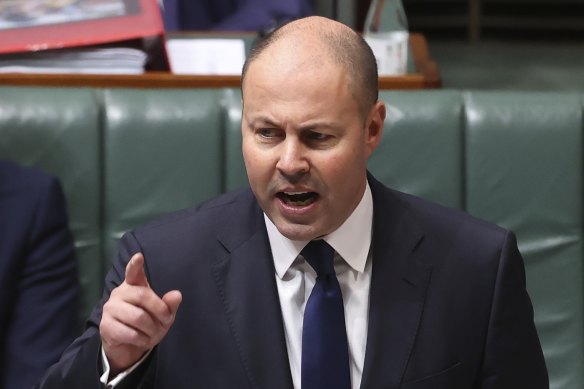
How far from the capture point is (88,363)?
1493 millimetres

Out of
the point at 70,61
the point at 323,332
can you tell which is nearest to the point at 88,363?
the point at 323,332

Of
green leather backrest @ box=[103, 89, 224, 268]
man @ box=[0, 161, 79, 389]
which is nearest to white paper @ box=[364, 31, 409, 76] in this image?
green leather backrest @ box=[103, 89, 224, 268]

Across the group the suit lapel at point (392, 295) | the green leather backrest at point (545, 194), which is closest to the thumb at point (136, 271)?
the suit lapel at point (392, 295)

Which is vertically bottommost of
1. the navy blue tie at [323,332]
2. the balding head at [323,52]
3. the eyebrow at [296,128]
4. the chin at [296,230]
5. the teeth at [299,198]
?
the navy blue tie at [323,332]

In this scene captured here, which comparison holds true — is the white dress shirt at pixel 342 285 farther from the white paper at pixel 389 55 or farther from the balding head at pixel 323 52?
the white paper at pixel 389 55

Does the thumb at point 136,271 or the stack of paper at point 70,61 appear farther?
the stack of paper at point 70,61

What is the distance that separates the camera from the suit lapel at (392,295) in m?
1.58

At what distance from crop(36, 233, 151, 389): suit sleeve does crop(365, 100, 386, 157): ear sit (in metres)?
0.36

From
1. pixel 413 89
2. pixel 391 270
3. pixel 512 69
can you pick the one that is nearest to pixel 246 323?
pixel 391 270

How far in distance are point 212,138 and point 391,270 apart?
26.2 inches

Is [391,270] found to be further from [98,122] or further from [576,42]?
[576,42]

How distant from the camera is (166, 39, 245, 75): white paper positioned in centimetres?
245

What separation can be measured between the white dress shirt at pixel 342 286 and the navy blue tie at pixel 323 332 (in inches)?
1.1

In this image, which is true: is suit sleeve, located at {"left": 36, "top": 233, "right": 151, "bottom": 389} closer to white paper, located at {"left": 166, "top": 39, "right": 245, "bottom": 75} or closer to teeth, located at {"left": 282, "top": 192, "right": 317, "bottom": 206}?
teeth, located at {"left": 282, "top": 192, "right": 317, "bottom": 206}
